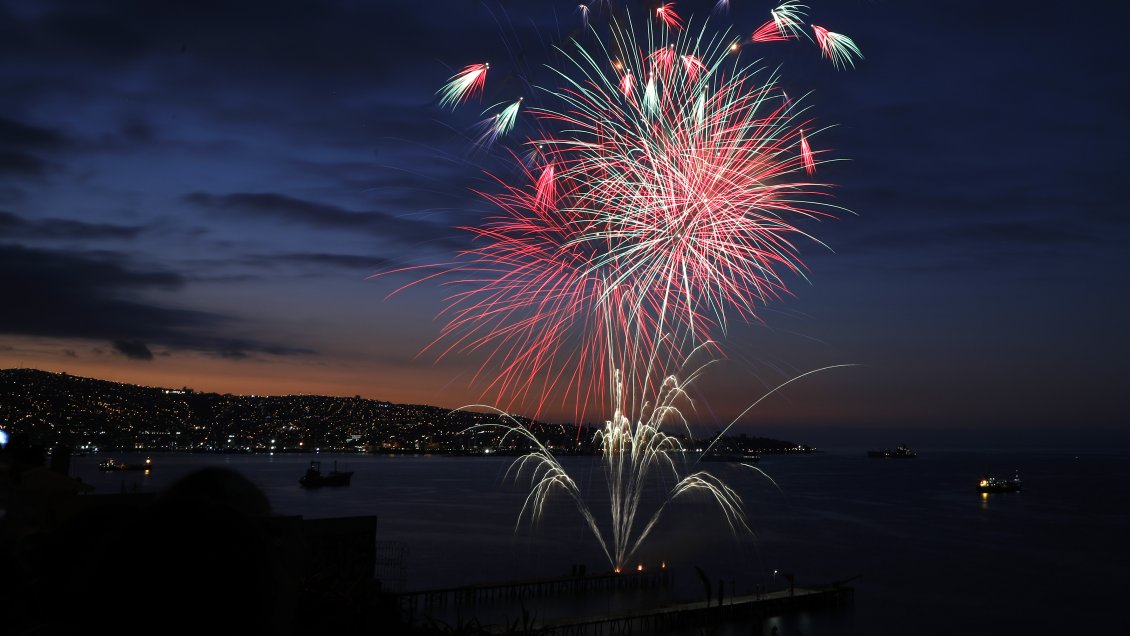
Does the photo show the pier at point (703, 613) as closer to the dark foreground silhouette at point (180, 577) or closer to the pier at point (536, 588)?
the pier at point (536, 588)

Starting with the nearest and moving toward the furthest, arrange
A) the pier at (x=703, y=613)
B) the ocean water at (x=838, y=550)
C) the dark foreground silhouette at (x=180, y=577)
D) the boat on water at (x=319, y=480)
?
the dark foreground silhouette at (x=180, y=577) → the pier at (x=703, y=613) → the ocean water at (x=838, y=550) → the boat on water at (x=319, y=480)

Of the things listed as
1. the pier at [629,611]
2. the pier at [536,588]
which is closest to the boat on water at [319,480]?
the pier at [536,588]

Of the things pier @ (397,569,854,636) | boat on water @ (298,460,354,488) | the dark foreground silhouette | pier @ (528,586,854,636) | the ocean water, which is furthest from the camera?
boat on water @ (298,460,354,488)

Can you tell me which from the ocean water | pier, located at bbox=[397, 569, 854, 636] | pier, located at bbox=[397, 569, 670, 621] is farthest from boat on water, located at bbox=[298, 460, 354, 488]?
pier, located at bbox=[397, 569, 854, 636]

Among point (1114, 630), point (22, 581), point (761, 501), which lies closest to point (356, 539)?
point (22, 581)

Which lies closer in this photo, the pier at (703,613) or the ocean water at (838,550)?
the pier at (703,613)

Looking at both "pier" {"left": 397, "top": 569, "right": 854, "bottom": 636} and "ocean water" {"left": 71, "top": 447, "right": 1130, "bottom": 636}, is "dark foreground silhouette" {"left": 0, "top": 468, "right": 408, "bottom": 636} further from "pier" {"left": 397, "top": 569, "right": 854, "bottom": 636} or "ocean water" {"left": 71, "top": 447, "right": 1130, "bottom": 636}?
"pier" {"left": 397, "top": 569, "right": 854, "bottom": 636}

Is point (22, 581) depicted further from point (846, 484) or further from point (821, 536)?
point (846, 484)

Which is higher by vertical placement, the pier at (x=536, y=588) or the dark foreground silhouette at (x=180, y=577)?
the dark foreground silhouette at (x=180, y=577)

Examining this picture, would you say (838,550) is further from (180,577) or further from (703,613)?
(180,577)

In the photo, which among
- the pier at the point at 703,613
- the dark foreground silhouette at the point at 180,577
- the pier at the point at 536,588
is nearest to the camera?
the dark foreground silhouette at the point at 180,577
